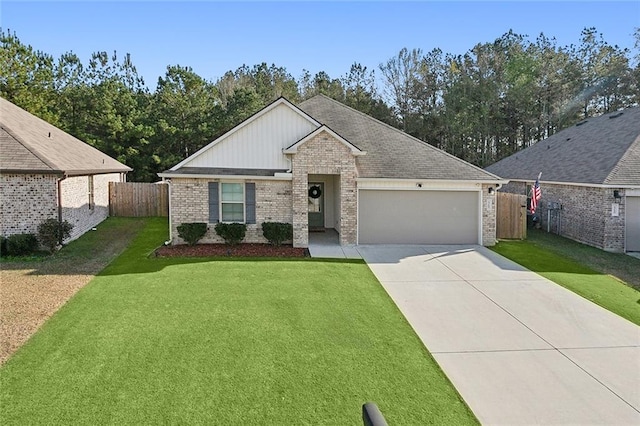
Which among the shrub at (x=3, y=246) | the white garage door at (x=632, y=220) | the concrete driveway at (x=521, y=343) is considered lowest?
the concrete driveway at (x=521, y=343)

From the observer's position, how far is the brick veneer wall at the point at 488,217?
15297 mm

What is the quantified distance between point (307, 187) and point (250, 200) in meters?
2.04

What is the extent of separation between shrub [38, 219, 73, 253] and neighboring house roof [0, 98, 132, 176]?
1.63 meters

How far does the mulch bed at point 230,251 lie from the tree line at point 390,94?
2031 cm

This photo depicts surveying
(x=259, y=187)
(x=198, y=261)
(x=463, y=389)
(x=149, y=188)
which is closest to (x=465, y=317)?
(x=463, y=389)

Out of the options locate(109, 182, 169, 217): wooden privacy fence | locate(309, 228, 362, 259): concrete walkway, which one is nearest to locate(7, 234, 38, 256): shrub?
locate(309, 228, 362, 259): concrete walkway

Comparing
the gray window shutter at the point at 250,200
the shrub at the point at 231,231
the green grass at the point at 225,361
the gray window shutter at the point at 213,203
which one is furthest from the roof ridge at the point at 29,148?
the gray window shutter at the point at 250,200

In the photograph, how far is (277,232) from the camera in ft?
46.7

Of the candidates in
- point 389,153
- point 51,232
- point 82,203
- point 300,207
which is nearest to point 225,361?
point 300,207

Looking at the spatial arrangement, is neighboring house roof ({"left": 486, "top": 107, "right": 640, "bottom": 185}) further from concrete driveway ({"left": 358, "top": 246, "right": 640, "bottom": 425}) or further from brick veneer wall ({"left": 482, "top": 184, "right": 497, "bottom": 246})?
concrete driveway ({"left": 358, "top": 246, "right": 640, "bottom": 425})

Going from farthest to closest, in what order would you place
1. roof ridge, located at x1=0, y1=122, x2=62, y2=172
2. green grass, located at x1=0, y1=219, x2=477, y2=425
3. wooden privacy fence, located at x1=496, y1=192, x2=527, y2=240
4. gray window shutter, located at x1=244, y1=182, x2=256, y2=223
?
wooden privacy fence, located at x1=496, y1=192, x2=527, y2=240 < gray window shutter, located at x1=244, y1=182, x2=256, y2=223 < roof ridge, located at x1=0, y1=122, x2=62, y2=172 < green grass, located at x1=0, y1=219, x2=477, y2=425

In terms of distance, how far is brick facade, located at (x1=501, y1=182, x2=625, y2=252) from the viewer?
14945mm

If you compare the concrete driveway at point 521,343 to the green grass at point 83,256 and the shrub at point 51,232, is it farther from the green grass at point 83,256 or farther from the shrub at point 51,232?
the shrub at point 51,232

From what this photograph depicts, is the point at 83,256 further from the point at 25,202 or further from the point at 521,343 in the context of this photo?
the point at 521,343
